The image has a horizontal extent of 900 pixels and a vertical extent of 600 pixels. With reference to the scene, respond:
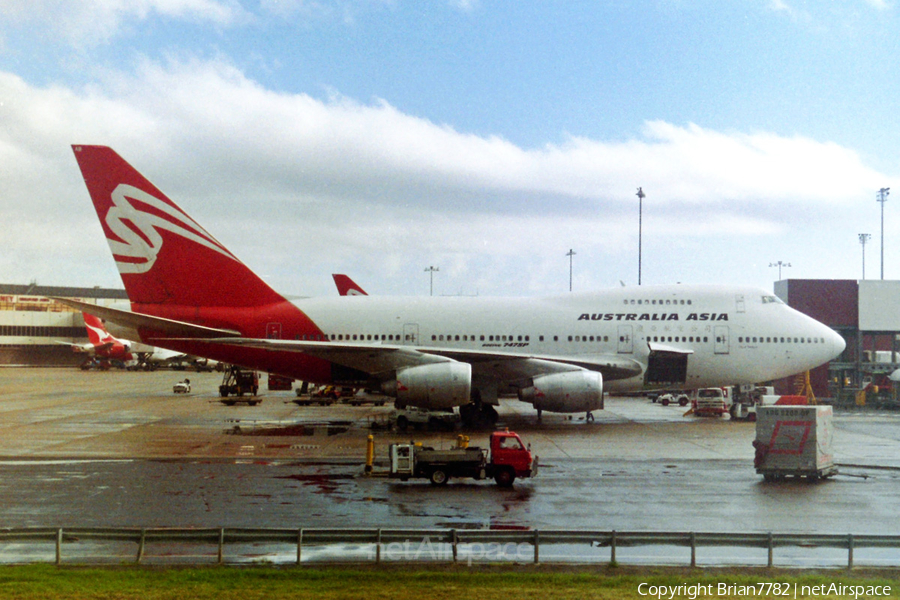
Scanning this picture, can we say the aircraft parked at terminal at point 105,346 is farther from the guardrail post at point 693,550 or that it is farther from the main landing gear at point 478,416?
the guardrail post at point 693,550

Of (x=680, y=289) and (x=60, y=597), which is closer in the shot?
(x=60, y=597)

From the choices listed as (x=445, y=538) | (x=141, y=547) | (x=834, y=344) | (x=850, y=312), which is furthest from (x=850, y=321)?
(x=141, y=547)

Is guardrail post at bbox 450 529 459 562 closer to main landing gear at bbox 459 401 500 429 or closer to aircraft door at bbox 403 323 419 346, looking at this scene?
main landing gear at bbox 459 401 500 429

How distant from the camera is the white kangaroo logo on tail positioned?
1455 inches

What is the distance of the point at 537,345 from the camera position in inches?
1492

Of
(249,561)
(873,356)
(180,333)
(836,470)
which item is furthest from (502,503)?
(873,356)

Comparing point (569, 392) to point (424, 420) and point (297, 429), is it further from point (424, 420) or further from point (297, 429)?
point (297, 429)

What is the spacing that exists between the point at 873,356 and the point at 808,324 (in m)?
32.2

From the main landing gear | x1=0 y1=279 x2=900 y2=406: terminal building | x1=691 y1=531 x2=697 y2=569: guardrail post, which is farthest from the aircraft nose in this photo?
x1=691 y1=531 x2=697 y2=569: guardrail post

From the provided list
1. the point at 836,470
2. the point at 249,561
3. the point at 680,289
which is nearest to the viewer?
the point at 249,561

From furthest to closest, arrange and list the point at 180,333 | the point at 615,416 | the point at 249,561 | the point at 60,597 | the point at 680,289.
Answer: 1. the point at 615,416
2. the point at 680,289
3. the point at 180,333
4. the point at 249,561
5. the point at 60,597

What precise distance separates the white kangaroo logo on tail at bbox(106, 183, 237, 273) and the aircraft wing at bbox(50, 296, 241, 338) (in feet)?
10.2

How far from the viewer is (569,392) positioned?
33938mm

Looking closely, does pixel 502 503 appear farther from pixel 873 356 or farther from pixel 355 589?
pixel 873 356
